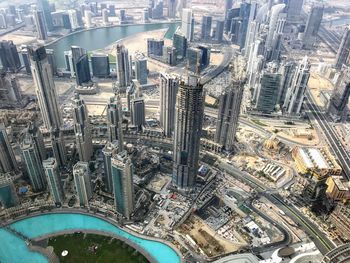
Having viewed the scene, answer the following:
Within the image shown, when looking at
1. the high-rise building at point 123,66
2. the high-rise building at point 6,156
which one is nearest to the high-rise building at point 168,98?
the high-rise building at point 123,66

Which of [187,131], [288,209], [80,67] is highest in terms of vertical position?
[187,131]

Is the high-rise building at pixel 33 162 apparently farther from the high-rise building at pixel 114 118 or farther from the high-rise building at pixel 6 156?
the high-rise building at pixel 114 118

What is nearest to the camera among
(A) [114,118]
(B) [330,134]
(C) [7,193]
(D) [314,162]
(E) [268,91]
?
(C) [7,193]

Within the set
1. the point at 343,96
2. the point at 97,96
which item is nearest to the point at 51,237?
the point at 97,96

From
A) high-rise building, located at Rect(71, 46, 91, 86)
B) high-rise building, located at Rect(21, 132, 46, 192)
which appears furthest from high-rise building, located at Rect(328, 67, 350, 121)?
high-rise building, located at Rect(21, 132, 46, 192)

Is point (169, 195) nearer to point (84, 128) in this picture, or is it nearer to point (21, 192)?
point (84, 128)

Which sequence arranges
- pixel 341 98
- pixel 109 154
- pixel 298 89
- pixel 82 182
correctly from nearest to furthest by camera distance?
pixel 109 154 → pixel 82 182 → pixel 298 89 → pixel 341 98

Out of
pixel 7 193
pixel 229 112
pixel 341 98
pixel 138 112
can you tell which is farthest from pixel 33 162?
pixel 341 98

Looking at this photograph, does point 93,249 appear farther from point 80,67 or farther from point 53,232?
point 80,67
